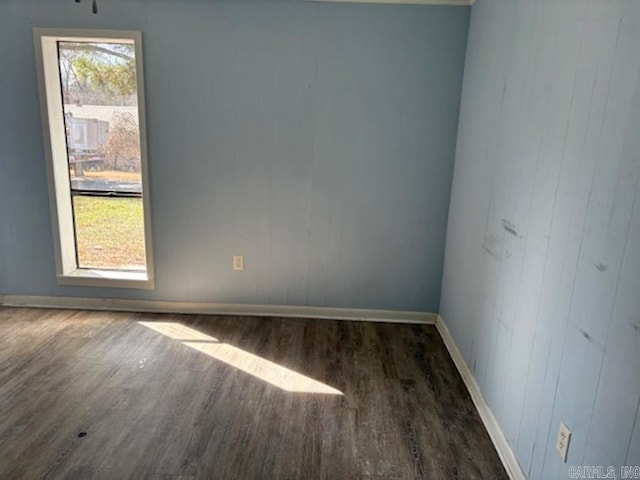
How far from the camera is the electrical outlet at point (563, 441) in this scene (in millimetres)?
1495

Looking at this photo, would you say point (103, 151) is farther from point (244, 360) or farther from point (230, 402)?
point (230, 402)

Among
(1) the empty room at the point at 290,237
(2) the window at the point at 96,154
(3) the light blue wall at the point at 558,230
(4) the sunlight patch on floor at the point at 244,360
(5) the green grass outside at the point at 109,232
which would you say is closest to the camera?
(3) the light blue wall at the point at 558,230

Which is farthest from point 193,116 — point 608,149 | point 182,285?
point 608,149

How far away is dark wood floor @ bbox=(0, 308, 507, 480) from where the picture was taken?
6.29 ft

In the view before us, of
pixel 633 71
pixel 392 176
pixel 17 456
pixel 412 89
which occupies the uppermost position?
pixel 412 89

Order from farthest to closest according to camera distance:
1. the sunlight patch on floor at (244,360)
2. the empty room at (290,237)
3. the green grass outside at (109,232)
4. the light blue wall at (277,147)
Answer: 1. the green grass outside at (109,232)
2. the light blue wall at (277,147)
3. the sunlight patch on floor at (244,360)
4. the empty room at (290,237)

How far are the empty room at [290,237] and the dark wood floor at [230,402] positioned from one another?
0.01m

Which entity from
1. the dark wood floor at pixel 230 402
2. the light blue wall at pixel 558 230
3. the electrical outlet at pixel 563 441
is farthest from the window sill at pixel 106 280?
the electrical outlet at pixel 563 441

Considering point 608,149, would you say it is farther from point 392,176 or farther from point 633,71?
point 392,176

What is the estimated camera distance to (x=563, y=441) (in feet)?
4.99

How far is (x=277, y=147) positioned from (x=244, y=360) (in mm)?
1557

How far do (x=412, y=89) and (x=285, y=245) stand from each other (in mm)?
1508

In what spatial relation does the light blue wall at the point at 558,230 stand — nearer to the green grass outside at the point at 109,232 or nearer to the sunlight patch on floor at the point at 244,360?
the sunlight patch on floor at the point at 244,360

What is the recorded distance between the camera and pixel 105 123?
326 cm
